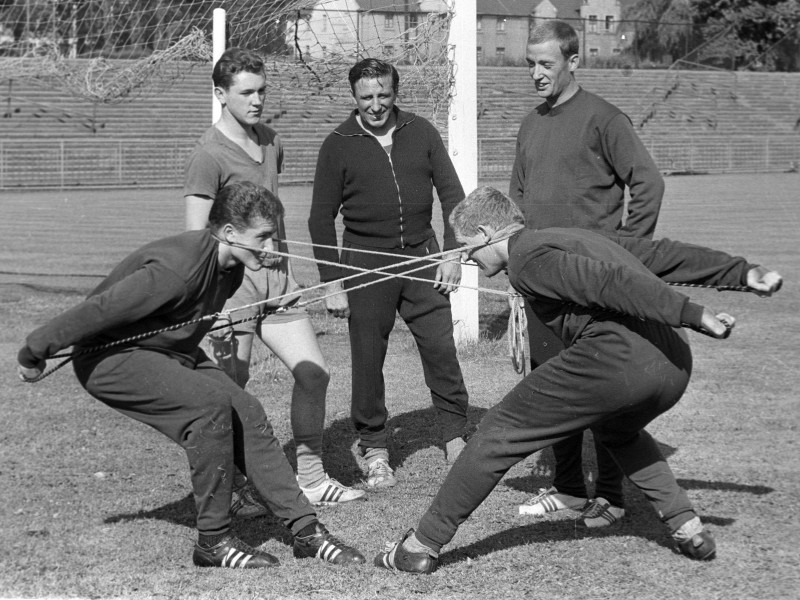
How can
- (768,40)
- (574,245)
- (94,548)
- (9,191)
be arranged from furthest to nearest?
(768,40) < (9,191) < (94,548) < (574,245)

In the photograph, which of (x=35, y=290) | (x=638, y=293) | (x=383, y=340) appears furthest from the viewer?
(x=35, y=290)

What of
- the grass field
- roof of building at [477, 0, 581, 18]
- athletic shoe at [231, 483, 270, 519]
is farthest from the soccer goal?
athletic shoe at [231, 483, 270, 519]

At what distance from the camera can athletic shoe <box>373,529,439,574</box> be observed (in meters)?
4.47

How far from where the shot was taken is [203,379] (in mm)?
4617

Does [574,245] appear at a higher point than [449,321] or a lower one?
higher

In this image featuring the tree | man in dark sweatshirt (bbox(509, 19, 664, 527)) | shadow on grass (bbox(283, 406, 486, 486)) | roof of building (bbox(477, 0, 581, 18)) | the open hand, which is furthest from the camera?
the tree

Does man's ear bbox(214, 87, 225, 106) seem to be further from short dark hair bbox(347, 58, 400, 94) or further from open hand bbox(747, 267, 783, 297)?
open hand bbox(747, 267, 783, 297)

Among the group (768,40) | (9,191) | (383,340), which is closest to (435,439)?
(383,340)

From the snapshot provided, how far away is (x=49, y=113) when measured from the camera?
37750mm

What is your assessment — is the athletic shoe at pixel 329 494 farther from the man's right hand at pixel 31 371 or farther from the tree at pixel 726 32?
the tree at pixel 726 32

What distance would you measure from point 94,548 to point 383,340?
1.96 metres

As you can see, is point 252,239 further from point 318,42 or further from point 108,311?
point 318,42

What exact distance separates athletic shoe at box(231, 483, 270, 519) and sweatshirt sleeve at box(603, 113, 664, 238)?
2.21 meters

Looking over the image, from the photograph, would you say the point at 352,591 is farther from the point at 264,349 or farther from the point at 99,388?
the point at 264,349
